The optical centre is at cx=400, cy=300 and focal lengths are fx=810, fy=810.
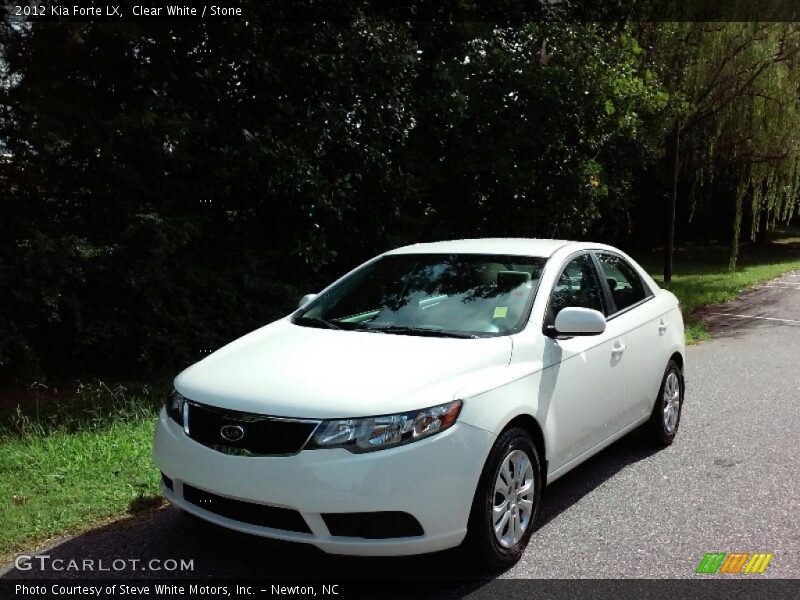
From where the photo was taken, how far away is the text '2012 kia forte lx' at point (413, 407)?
3529 millimetres

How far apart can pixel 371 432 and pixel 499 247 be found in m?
2.21

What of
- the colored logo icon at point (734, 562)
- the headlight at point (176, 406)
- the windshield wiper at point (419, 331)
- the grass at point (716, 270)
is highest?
the windshield wiper at point (419, 331)

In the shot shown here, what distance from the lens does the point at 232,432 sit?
3.68 meters

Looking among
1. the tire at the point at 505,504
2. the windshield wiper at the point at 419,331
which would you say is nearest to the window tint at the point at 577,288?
the windshield wiper at the point at 419,331

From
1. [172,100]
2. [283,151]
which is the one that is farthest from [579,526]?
[172,100]

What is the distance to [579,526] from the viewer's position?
458 cm

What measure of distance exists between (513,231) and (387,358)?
8.81 meters

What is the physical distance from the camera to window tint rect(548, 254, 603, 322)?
192 inches

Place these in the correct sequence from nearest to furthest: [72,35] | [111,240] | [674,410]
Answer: [674,410], [72,35], [111,240]

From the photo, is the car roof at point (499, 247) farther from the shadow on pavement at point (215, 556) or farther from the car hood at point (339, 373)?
the shadow on pavement at point (215, 556)

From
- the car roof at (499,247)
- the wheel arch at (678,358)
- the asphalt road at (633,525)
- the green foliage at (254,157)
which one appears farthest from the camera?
the green foliage at (254,157)

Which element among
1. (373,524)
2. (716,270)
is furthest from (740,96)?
(373,524)

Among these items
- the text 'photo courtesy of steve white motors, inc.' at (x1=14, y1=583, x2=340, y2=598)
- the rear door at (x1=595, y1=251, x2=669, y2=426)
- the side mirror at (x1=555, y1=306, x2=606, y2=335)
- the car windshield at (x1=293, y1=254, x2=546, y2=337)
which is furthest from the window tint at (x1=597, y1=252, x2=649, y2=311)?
the text 'photo courtesy of steve white motors, inc.' at (x1=14, y1=583, x2=340, y2=598)

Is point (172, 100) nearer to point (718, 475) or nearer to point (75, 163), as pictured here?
point (75, 163)
